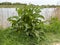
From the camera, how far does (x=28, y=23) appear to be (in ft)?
17.0

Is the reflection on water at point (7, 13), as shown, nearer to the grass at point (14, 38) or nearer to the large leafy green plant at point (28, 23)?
the grass at point (14, 38)

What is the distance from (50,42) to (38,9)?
2.80 ft

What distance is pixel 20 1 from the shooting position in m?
5.98

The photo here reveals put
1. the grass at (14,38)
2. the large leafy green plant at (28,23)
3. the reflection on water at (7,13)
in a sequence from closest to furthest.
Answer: the grass at (14,38), the large leafy green plant at (28,23), the reflection on water at (7,13)

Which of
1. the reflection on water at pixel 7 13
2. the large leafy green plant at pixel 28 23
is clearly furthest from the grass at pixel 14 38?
the reflection on water at pixel 7 13

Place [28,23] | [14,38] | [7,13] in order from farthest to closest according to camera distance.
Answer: [7,13] → [28,23] → [14,38]

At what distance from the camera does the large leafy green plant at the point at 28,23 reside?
200 inches

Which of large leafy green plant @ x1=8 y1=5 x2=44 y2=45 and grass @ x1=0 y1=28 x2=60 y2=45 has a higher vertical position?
large leafy green plant @ x1=8 y1=5 x2=44 y2=45

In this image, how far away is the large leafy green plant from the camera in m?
5.09

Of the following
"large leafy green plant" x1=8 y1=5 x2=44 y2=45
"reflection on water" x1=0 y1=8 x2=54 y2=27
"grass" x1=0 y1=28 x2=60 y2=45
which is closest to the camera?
"grass" x1=0 y1=28 x2=60 y2=45

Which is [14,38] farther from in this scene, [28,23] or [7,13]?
[7,13]

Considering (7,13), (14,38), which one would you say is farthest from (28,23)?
(7,13)

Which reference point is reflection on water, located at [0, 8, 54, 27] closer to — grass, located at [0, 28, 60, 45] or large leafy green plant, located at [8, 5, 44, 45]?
grass, located at [0, 28, 60, 45]

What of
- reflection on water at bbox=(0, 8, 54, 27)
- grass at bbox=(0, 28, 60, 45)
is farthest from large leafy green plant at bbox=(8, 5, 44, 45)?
reflection on water at bbox=(0, 8, 54, 27)
